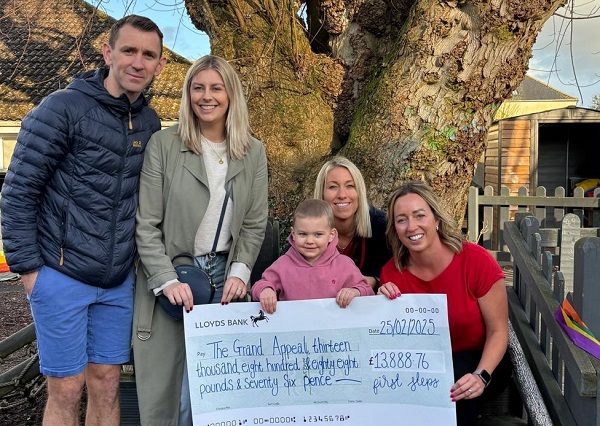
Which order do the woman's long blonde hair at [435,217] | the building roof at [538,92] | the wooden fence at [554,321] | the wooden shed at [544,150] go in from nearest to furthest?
the wooden fence at [554,321] → the woman's long blonde hair at [435,217] → the wooden shed at [544,150] → the building roof at [538,92]

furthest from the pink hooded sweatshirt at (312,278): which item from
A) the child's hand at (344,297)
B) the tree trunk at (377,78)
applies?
the tree trunk at (377,78)

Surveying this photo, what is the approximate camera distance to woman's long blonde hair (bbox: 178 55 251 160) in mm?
3070

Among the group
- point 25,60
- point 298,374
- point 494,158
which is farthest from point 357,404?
point 25,60

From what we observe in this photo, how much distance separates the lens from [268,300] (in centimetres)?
303

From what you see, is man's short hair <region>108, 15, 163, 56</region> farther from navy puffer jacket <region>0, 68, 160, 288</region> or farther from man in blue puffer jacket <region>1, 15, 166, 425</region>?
navy puffer jacket <region>0, 68, 160, 288</region>

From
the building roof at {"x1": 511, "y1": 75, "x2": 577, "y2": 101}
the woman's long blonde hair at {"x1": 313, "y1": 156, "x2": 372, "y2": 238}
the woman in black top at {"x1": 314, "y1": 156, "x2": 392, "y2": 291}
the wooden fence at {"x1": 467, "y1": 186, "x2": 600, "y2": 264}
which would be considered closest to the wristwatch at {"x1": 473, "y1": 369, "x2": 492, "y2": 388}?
the woman in black top at {"x1": 314, "y1": 156, "x2": 392, "y2": 291}

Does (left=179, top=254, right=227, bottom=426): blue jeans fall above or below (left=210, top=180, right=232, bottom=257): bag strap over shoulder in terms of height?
below

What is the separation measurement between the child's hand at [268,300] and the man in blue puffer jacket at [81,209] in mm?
695

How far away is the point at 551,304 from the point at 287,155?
2285mm

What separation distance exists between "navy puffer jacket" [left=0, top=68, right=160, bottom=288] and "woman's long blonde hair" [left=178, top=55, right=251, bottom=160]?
22 cm

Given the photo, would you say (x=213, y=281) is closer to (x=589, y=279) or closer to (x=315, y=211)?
(x=315, y=211)

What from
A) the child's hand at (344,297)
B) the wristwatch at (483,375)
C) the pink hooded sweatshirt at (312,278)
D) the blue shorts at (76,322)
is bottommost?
the wristwatch at (483,375)

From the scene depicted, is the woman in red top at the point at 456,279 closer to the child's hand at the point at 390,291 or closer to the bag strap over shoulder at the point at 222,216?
the child's hand at the point at 390,291

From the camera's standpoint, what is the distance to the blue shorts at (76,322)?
9.59ft
